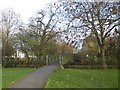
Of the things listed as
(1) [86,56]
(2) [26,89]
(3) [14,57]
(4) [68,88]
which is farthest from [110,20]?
(3) [14,57]

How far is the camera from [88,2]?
2484cm

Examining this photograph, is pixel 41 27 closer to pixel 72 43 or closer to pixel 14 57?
pixel 14 57

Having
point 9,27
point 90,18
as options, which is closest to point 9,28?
point 9,27

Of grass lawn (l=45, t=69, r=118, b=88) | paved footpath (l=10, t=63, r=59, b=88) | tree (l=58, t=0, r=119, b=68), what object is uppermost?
tree (l=58, t=0, r=119, b=68)

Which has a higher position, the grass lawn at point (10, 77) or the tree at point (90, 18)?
the tree at point (90, 18)

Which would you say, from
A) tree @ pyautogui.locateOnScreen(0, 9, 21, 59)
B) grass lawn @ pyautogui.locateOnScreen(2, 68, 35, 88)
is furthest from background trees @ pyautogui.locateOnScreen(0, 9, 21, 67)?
grass lawn @ pyautogui.locateOnScreen(2, 68, 35, 88)

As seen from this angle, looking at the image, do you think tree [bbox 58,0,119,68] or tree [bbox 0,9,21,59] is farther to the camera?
tree [bbox 0,9,21,59]

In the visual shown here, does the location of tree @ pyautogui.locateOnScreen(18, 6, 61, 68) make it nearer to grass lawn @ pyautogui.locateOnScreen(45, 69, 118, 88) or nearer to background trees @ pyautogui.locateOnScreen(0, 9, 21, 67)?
background trees @ pyautogui.locateOnScreen(0, 9, 21, 67)

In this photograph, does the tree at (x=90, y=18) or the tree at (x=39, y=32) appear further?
the tree at (x=39, y=32)

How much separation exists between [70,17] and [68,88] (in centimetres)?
1406

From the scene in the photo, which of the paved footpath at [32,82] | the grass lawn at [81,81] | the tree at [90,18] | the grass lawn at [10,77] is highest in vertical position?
the tree at [90,18]

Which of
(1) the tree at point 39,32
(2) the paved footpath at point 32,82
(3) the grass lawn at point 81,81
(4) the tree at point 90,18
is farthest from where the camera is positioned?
(1) the tree at point 39,32

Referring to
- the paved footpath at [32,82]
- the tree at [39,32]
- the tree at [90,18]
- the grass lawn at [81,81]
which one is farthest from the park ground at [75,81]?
the tree at [39,32]

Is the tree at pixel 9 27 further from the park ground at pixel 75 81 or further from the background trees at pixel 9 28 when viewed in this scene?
the park ground at pixel 75 81
